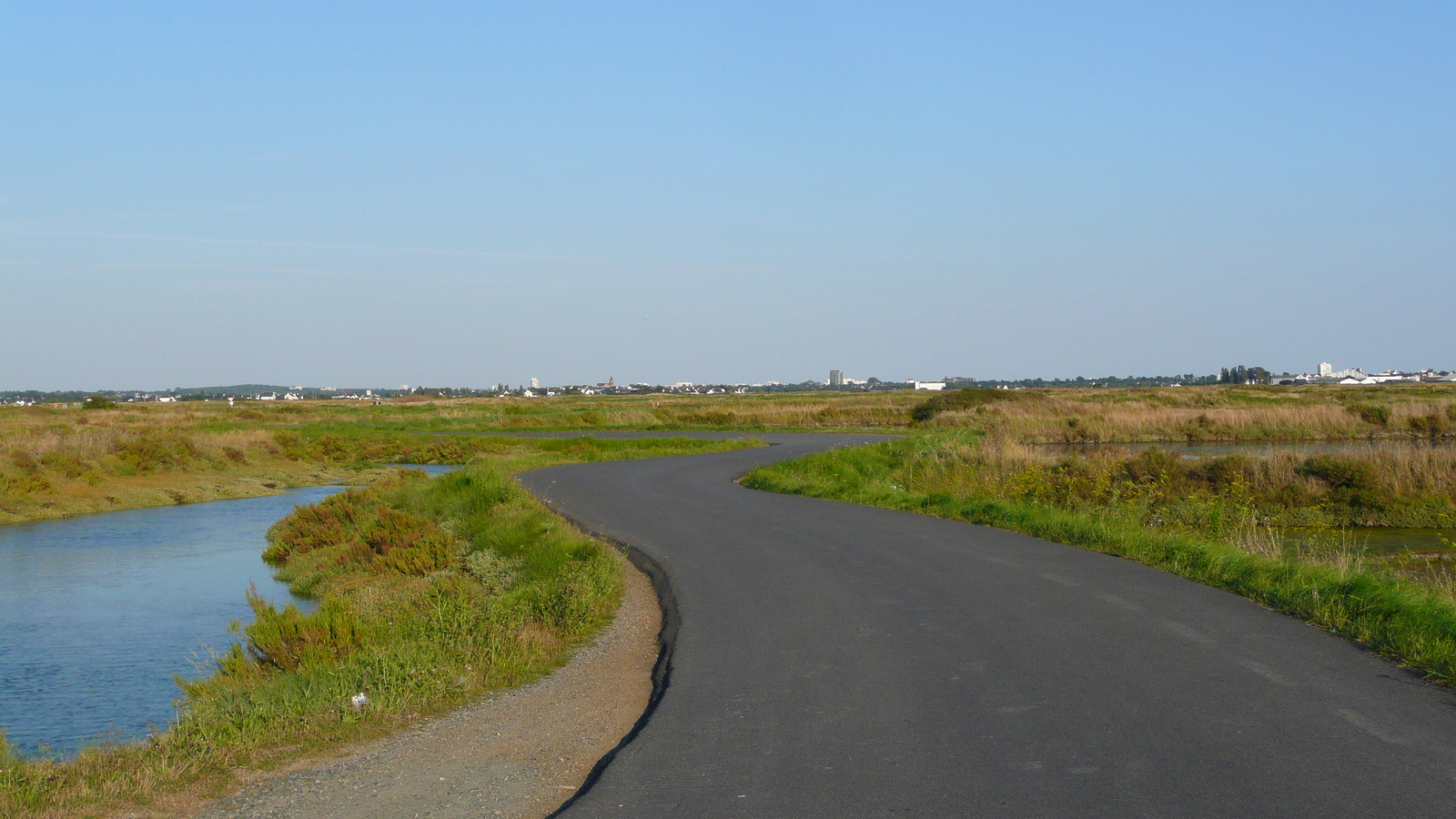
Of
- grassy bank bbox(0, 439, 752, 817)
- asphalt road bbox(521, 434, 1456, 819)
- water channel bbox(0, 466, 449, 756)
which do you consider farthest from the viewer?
water channel bbox(0, 466, 449, 756)

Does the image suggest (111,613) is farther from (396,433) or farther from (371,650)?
(396,433)

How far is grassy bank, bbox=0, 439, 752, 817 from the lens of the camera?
6.36m

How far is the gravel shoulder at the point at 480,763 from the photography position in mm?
5742

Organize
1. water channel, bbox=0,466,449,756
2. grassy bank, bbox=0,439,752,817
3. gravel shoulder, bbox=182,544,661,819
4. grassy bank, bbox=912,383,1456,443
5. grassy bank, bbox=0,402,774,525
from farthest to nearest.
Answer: grassy bank, bbox=912,383,1456,443 < grassy bank, bbox=0,402,774,525 < water channel, bbox=0,466,449,756 < grassy bank, bbox=0,439,752,817 < gravel shoulder, bbox=182,544,661,819

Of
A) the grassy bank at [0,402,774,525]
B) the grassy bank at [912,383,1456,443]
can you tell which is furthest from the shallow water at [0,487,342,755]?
the grassy bank at [912,383,1456,443]

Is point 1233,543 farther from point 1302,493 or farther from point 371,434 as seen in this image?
point 371,434

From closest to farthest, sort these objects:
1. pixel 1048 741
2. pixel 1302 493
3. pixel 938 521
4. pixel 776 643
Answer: pixel 1048 741 → pixel 776 643 → pixel 938 521 → pixel 1302 493

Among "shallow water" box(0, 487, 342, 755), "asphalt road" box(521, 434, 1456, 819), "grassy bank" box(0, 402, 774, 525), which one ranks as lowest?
"shallow water" box(0, 487, 342, 755)

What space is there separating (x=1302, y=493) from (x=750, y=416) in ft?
167

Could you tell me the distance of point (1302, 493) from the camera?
25016mm

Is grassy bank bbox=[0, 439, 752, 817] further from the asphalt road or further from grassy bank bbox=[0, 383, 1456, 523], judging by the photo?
grassy bank bbox=[0, 383, 1456, 523]

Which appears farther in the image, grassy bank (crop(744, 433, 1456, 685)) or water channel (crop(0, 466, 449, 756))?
water channel (crop(0, 466, 449, 756))

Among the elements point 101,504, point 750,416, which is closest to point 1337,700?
point 101,504

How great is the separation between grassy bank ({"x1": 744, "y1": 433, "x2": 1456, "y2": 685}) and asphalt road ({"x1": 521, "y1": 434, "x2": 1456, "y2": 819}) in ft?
1.57
